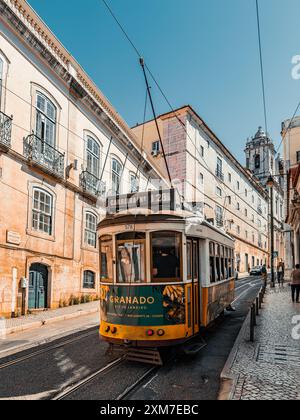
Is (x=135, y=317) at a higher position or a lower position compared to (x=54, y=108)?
lower

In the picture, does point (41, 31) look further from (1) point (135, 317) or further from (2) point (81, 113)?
(1) point (135, 317)

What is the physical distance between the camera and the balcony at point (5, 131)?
1235 cm

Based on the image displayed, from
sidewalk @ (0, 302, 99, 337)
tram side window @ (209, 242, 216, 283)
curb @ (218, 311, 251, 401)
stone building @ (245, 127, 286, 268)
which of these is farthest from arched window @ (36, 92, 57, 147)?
stone building @ (245, 127, 286, 268)

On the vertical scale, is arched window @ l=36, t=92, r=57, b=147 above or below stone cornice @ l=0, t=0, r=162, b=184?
below

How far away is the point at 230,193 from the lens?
46.2m

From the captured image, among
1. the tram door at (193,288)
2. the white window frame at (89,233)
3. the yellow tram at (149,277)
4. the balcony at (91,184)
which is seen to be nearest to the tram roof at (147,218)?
the yellow tram at (149,277)

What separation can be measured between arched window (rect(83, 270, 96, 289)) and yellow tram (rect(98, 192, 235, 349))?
10.7 metres

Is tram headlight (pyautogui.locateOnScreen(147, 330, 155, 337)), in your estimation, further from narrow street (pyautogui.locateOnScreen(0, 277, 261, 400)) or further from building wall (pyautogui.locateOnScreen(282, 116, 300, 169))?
building wall (pyautogui.locateOnScreen(282, 116, 300, 169))

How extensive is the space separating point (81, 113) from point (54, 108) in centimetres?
240

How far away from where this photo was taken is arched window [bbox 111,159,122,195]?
21.7 m

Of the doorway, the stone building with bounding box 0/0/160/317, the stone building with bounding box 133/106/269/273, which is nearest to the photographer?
the stone building with bounding box 0/0/160/317

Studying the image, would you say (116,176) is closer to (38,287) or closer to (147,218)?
(38,287)
